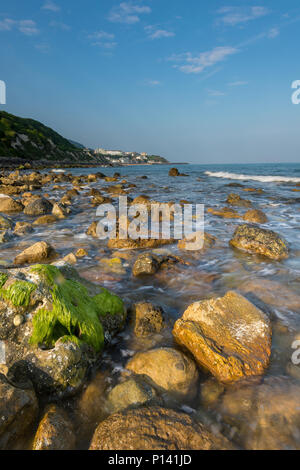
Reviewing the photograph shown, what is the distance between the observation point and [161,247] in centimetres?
679

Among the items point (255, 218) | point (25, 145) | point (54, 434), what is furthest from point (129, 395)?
point (25, 145)

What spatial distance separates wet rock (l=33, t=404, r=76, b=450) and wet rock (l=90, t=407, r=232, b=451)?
225mm

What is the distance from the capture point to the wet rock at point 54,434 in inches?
73.0

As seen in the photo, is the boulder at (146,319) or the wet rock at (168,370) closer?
the wet rock at (168,370)

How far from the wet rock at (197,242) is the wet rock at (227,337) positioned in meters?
3.25

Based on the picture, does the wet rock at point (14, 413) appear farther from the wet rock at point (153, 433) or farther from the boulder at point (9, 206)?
the boulder at point (9, 206)

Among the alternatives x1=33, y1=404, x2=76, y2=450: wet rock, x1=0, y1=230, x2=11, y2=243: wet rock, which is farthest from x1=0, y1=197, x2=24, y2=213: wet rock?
x1=33, y1=404, x2=76, y2=450: wet rock

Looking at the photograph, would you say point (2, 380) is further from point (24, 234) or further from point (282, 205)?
point (282, 205)

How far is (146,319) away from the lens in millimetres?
3439

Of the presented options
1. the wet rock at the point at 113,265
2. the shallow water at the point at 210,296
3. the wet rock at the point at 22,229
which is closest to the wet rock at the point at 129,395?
the shallow water at the point at 210,296

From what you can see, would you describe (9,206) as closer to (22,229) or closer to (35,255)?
(22,229)

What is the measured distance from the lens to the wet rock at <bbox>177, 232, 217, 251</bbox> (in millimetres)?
6594

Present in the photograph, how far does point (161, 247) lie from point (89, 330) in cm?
409
